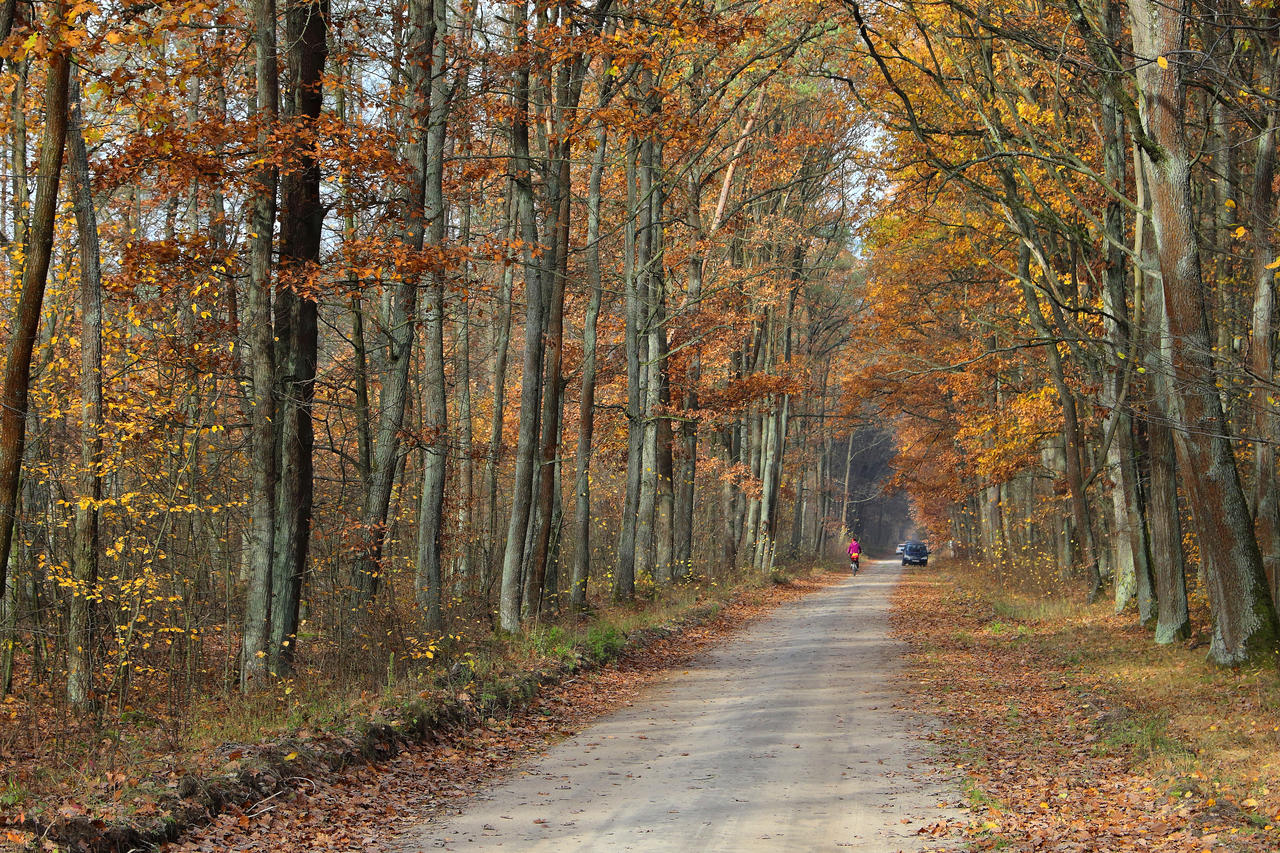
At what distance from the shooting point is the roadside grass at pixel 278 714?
21.1 feet

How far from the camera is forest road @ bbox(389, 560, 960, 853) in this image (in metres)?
6.44

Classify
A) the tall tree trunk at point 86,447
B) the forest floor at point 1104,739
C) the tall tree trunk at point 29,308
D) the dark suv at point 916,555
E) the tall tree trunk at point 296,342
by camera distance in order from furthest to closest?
1. the dark suv at point 916,555
2. the tall tree trunk at point 296,342
3. the tall tree trunk at point 86,447
4. the tall tree trunk at point 29,308
5. the forest floor at point 1104,739

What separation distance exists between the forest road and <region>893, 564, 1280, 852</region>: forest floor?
54 centimetres

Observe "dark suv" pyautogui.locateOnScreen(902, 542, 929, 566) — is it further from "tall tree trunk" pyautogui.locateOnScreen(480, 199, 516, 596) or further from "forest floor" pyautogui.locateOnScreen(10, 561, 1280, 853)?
"forest floor" pyautogui.locateOnScreen(10, 561, 1280, 853)

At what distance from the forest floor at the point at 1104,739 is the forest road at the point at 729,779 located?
535 millimetres

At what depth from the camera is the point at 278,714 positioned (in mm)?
9297

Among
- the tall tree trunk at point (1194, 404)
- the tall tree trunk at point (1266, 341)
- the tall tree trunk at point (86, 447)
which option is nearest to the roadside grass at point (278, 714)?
the tall tree trunk at point (86, 447)

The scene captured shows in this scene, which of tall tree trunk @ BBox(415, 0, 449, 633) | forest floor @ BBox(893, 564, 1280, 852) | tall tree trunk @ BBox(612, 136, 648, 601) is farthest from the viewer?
tall tree trunk @ BBox(612, 136, 648, 601)

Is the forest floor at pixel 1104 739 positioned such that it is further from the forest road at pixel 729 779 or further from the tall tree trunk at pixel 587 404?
the tall tree trunk at pixel 587 404

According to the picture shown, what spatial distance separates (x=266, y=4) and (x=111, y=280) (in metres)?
3.28

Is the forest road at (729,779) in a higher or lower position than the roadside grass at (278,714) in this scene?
lower

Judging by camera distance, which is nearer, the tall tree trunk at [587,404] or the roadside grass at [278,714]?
the roadside grass at [278,714]

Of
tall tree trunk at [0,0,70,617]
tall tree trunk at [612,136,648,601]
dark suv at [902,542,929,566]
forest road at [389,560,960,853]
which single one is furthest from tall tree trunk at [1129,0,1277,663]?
dark suv at [902,542,929,566]

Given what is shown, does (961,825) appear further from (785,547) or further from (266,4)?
(785,547)
